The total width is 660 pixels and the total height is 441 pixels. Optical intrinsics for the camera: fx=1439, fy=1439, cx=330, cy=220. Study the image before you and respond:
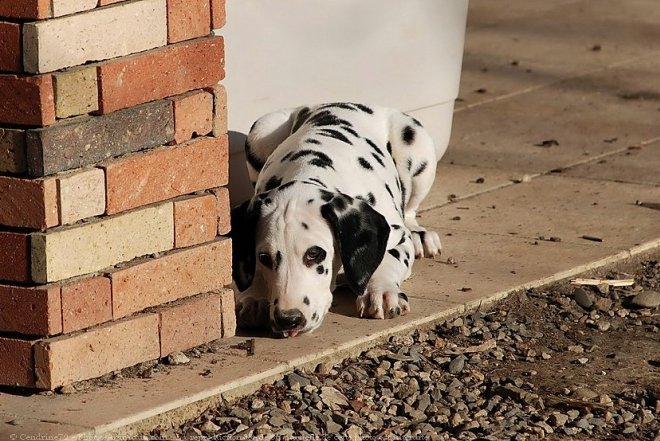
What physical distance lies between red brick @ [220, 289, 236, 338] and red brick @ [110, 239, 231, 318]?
43 millimetres

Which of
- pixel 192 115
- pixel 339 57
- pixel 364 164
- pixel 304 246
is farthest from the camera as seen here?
pixel 339 57

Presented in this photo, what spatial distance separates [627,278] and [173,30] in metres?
2.59

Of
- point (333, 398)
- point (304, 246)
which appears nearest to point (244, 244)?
point (304, 246)

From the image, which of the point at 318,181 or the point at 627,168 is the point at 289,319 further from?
the point at 627,168

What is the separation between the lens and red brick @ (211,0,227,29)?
5141mm

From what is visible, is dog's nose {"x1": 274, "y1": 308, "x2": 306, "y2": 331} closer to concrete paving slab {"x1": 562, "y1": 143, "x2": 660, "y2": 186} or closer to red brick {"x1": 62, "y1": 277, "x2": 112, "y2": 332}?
red brick {"x1": 62, "y1": 277, "x2": 112, "y2": 332}

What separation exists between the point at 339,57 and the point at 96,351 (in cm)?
286

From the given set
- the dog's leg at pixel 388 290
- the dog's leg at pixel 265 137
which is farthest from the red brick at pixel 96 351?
the dog's leg at pixel 265 137

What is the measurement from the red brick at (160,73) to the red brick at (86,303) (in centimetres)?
59

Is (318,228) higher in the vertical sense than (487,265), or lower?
higher

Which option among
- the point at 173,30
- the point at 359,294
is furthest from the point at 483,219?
the point at 173,30

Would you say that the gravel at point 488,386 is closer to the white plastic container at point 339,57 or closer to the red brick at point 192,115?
the red brick at point 192,115

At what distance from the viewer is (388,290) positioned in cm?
588

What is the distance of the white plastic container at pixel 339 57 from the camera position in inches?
269
